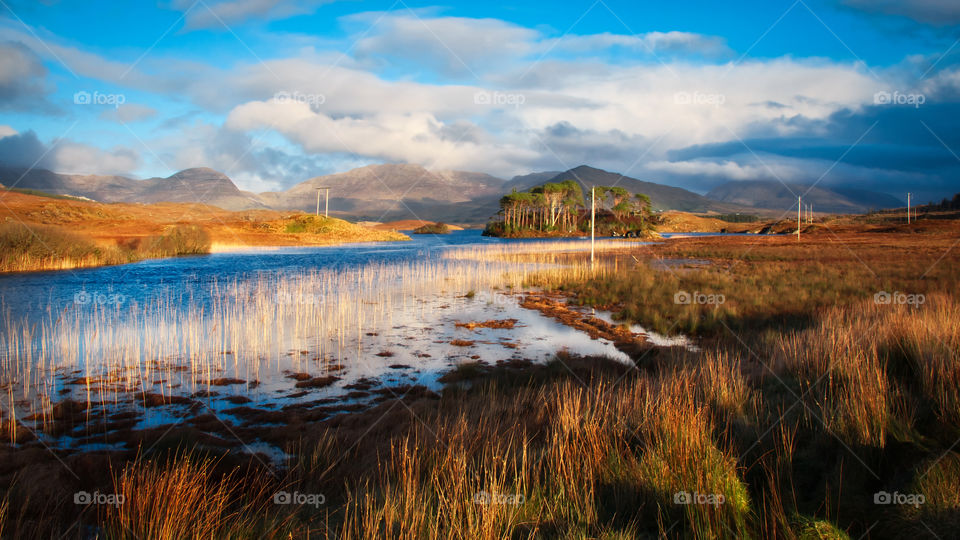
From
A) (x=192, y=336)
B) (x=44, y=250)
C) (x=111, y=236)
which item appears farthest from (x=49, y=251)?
(x=192, y=336)

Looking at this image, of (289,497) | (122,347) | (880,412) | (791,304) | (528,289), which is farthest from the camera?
(528,289)

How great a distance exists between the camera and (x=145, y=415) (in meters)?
6.09

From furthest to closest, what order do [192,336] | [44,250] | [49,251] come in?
[49,251]
[44,250]
[192,336]

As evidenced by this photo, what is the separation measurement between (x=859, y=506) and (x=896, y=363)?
4.31 meters

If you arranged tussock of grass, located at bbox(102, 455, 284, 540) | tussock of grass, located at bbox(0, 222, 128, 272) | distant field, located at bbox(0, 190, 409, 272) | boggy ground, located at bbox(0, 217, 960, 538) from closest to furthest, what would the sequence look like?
1. tussock of grass, located at bbox(102, 455, 284, 540)
2. boggy ground, located at bbox(0, 217, 960, 538)
3. tussock of grass, located at bbox(0, 222, 128, 272)
4. distant field, located at bbox(0, 190, 409, 272)

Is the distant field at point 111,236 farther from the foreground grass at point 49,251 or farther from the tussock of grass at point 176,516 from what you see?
the tussock of grass at point 176,516

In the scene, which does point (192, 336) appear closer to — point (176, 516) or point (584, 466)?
point (176, 516)

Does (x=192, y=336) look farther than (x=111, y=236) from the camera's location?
No

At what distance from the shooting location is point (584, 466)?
3.72 metres

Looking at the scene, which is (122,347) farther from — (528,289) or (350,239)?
(350,239)

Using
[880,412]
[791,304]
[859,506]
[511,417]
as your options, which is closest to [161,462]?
[511,417]

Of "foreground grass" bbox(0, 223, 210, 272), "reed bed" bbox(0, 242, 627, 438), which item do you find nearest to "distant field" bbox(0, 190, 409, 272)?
"foreground grass" bbox(0, 223, 210, 272)

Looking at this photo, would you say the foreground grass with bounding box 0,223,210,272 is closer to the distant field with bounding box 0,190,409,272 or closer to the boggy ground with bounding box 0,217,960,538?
the distant field with bounding box 0,190,409,272

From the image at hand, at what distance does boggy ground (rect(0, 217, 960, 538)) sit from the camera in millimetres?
3018
